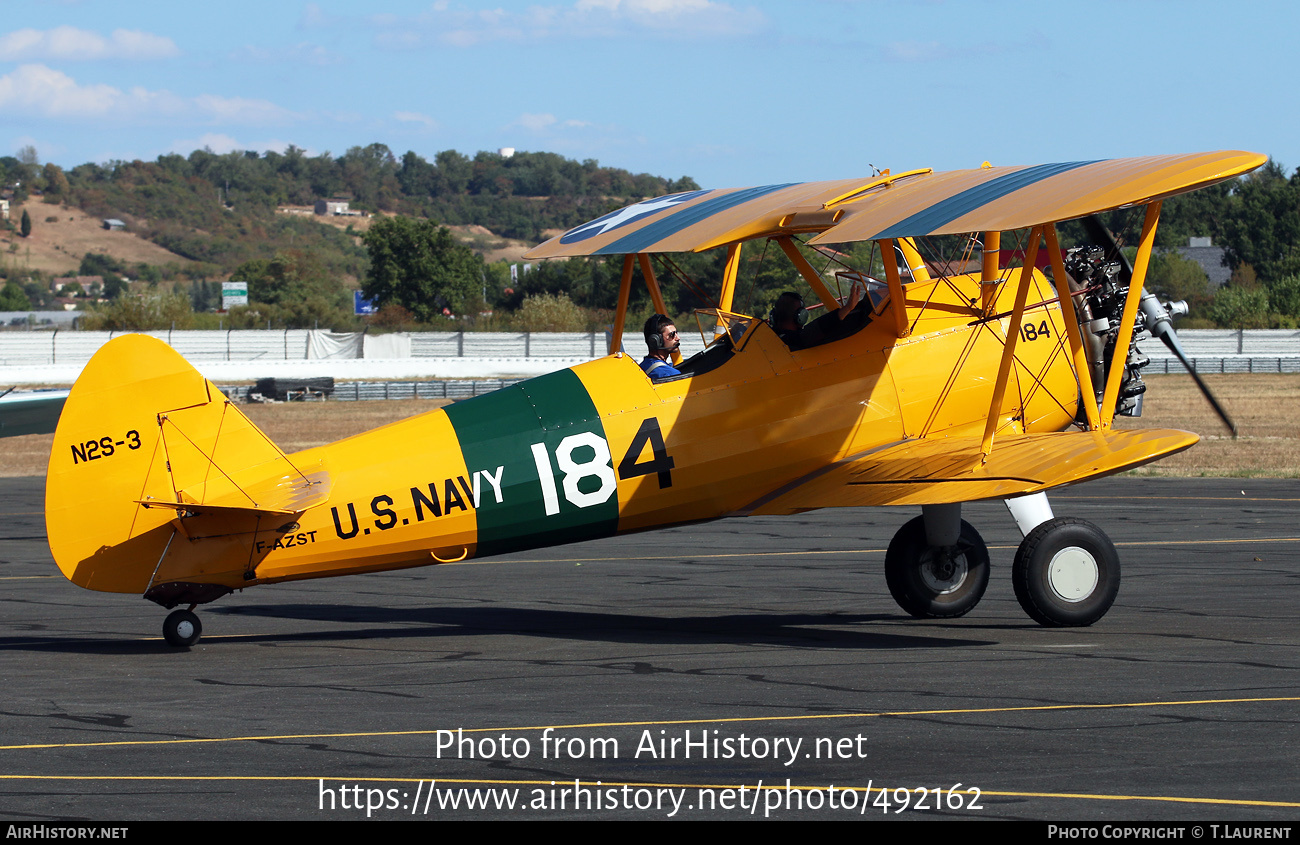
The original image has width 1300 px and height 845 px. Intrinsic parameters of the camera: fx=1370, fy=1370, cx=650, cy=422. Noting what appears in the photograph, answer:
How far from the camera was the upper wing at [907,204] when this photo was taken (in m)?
8.42

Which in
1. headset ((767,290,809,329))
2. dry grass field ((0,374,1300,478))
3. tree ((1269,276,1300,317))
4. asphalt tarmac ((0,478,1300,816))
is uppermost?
tree ((1269,276,1300,317))

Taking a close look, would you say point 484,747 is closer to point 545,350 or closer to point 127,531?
point 127,531

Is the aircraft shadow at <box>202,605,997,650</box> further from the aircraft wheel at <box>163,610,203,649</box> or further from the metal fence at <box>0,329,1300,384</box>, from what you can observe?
the metal fence at <box>0,329,1300,384</box>

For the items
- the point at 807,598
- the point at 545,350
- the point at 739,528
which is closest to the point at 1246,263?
the point at 545,350

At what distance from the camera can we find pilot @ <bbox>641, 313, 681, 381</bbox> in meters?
9.87

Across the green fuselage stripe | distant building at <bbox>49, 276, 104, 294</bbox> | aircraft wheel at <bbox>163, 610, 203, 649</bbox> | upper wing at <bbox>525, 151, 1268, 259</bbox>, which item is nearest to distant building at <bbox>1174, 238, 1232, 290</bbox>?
upper wing at <bbox>525, 151, 1268, 259</bbox>

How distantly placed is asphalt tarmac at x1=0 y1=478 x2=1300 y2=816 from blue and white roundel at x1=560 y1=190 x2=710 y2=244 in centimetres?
324

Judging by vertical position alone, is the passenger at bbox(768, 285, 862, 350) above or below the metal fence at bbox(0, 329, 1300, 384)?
above

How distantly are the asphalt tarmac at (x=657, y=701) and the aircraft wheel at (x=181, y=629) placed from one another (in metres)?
0.12

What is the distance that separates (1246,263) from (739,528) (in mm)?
67637

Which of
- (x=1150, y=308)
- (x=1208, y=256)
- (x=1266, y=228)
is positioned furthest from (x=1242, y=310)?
(x=1150, y=308)

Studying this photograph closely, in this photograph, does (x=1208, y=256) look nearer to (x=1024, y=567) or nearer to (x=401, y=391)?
(x=401, y=391)

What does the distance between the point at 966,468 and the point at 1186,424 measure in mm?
23480

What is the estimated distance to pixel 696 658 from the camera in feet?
29.8
